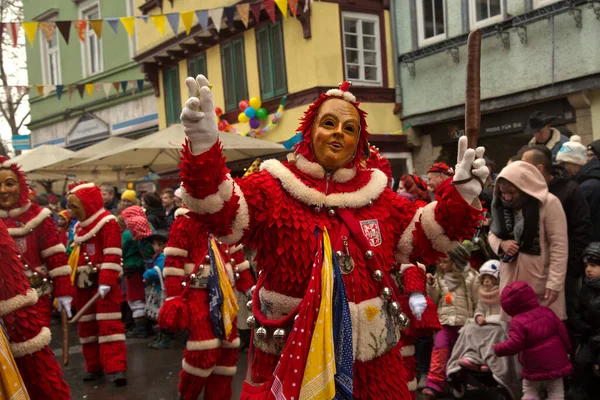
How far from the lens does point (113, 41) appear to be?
21625mm

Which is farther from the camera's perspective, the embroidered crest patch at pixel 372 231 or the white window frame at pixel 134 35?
the white window frame at pixel 134 35

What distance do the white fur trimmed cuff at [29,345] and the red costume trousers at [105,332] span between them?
328cm

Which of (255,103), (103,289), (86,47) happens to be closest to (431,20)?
(255,103)

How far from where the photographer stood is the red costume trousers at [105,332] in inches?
282

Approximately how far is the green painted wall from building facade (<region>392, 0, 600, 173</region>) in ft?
30.9

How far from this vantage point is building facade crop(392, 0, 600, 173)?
10531 millimetres

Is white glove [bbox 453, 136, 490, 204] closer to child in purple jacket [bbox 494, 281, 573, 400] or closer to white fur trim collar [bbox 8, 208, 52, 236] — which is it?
child in purple jacket [bbox 494, 281, 573, 400]

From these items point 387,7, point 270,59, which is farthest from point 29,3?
point 387,7

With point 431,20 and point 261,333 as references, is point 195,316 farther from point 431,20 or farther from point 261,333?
point 431,20

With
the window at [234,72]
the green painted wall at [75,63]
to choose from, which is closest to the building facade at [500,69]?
the window at [234,72]

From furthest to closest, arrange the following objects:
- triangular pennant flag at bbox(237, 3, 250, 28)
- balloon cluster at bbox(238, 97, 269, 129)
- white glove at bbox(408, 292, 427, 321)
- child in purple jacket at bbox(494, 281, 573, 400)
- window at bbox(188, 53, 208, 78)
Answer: window at bbox(188, 53, 208, 78) < balloon cluster at bbox(238, 97, 269, 129) < triangular pennant flag at bbox(237, 3, 250, 28) < child in purple jacket at bbox(494, 281, 573, 400) < white glove at bbox(408, 292, 427, 321)

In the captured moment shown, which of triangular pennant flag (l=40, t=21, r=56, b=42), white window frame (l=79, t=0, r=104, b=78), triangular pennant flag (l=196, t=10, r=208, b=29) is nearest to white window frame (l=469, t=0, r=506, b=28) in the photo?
triangular pennant flag (l=196, t=10, r=208, b=29)

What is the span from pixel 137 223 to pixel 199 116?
6.96m

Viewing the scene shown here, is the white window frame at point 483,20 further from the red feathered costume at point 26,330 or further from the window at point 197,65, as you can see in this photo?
the red feathered costume at point 26,330
